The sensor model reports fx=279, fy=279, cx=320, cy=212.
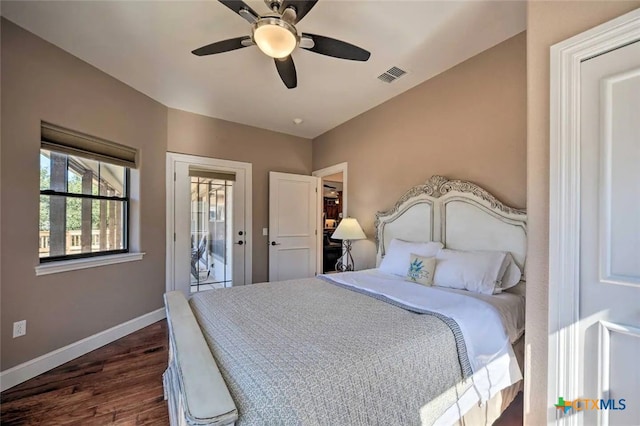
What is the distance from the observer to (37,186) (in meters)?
2.33

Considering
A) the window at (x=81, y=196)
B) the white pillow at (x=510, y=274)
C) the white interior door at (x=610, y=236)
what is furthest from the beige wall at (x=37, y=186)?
the white pillow at (x=510, y=274)

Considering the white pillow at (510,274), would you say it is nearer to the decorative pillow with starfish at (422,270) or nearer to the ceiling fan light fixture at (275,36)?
the decorative pillow with starfish at (422,270)

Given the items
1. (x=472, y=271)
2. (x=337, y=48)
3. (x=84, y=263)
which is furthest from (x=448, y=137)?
(x=84, y=263)

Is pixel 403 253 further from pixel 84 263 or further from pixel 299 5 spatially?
pixel 84 263

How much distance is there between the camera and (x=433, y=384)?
1344 mm

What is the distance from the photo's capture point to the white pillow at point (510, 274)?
2.13m

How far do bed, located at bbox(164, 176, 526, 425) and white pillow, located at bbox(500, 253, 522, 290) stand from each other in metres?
0.04

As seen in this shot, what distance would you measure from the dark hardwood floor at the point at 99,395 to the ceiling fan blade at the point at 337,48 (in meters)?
2.61

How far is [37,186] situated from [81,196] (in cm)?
50

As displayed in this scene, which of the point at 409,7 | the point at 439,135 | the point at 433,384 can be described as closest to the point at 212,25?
the point at 409,7

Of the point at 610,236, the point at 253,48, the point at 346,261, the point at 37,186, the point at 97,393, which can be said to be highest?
the point at 253,48

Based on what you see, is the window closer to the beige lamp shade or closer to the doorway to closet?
the beige lamp shade

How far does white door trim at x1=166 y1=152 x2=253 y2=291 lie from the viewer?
3.73 metres

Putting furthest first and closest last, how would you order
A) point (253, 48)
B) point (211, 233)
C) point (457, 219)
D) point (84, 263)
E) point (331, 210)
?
point (331, 210) < point (211, 233) < point (84, 263) < point (457, 219) < point (253, 48)
